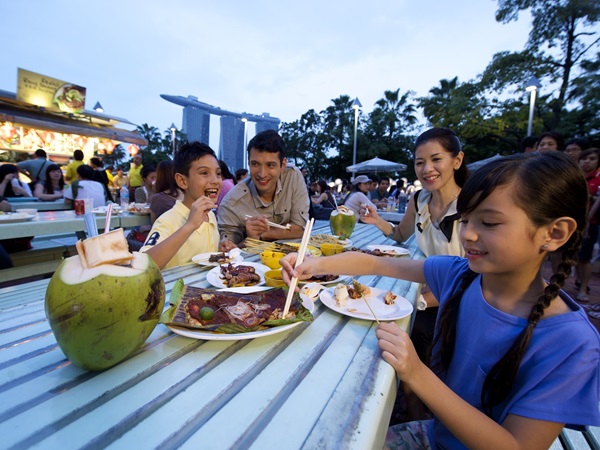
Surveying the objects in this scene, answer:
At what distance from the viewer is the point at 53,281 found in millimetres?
768

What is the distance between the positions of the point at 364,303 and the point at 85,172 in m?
6.35

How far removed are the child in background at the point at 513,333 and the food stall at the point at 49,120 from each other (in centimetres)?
1183

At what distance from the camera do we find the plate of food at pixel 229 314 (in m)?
0.97

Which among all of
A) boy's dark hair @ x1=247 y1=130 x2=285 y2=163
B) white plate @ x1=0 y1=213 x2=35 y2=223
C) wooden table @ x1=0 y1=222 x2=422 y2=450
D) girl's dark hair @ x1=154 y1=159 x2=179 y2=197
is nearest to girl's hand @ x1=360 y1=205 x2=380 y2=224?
boy's dark hair @ x1=247 y1=130 x2=285 y2=163

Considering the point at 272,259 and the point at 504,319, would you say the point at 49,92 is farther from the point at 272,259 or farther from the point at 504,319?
the point at 504,319

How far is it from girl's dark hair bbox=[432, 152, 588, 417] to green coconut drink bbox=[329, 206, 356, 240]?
5.81ft

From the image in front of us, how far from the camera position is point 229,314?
1.08m

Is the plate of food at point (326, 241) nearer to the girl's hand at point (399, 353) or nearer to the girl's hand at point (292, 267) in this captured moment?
the girl's hand at point (292, 267)

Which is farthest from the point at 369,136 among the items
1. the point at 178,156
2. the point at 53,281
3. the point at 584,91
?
the point at 53,281

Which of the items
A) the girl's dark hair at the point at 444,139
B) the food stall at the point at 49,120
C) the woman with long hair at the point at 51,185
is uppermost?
the food stall at the point at 49,120

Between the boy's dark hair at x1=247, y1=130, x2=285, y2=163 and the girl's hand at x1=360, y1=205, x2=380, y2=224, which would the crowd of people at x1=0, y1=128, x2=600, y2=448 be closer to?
the girl's hand at x1=360, y1=205, x2=380, y2=224

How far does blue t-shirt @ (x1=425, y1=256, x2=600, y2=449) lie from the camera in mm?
846

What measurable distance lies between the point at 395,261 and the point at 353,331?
0.63 meters

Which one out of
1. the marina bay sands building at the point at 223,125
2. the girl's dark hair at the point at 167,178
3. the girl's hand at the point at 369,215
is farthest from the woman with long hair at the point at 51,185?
the marina bay sands building at the point at 223,125
